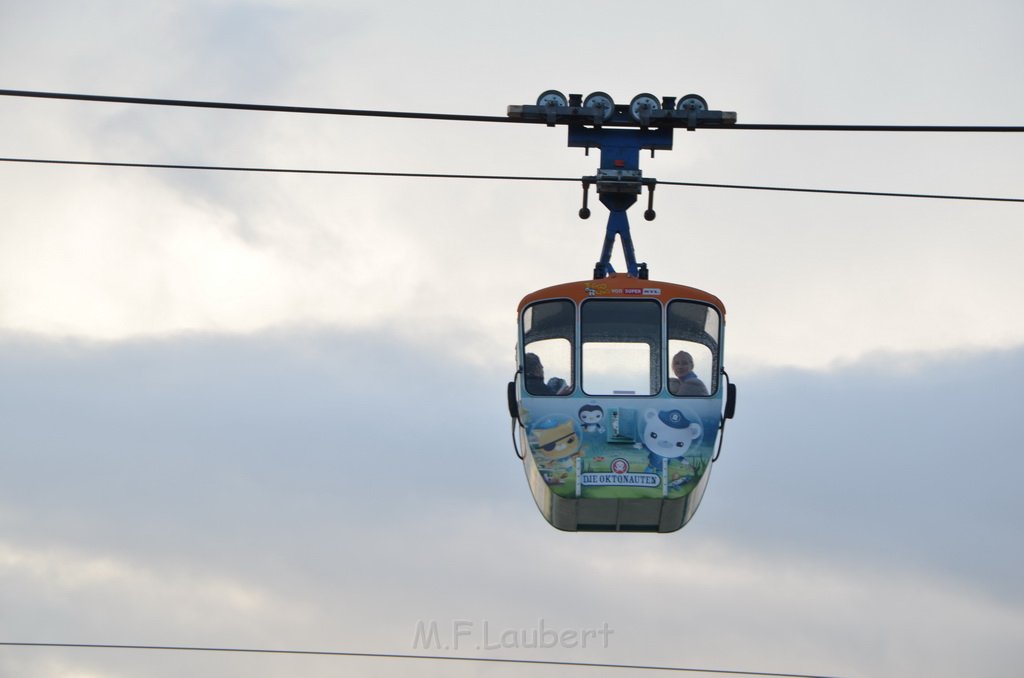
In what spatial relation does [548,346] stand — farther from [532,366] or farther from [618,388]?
[618,388]

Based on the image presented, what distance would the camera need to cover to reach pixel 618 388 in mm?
16500

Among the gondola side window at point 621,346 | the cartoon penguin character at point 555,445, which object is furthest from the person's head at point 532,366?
the cartoon penguin character at point 555,445

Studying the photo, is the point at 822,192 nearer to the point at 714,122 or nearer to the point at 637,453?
the point at 714,122

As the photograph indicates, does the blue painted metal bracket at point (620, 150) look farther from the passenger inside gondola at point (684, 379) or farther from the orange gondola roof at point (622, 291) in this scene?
the passenger inside gondola at point (684, 379)

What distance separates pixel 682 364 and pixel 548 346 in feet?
4.77

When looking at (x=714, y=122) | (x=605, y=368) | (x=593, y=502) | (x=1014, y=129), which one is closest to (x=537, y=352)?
(x=605, y=368)

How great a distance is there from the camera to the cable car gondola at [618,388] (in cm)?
1602

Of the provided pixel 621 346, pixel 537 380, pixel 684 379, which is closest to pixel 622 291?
pixel 621 346

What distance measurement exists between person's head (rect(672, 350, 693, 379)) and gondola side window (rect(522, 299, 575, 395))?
1.12m

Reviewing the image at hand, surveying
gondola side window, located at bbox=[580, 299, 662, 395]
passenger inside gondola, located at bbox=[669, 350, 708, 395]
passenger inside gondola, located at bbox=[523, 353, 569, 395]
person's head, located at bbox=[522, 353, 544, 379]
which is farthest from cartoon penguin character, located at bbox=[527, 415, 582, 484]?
passenger inside gondola, located at bbox=[669, 350, 708, 395]

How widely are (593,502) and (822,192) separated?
3.92 metres

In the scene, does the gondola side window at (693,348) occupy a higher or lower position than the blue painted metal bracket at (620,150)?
lower

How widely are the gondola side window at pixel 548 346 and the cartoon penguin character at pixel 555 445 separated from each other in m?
0.40

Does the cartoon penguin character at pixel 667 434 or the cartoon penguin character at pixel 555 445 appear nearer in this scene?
the cartoon penguin character at pixel 555 445
